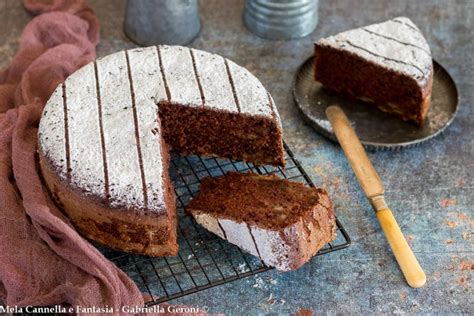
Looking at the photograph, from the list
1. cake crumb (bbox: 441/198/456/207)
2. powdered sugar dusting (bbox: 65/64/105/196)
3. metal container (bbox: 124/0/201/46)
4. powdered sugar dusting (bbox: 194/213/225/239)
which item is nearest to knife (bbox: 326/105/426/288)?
cake crumb (bbox: 441/198/456/207)

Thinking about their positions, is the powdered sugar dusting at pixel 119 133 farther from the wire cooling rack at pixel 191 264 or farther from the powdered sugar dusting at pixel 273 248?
the powdered sugar dusting at pixel 273 248

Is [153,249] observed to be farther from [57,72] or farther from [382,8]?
[382,8]

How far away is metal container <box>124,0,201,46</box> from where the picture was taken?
4.71 meters

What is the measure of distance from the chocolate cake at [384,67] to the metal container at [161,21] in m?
0.94

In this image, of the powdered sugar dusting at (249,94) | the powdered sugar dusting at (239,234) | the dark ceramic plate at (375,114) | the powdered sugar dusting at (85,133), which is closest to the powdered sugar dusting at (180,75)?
the powdered sugar dusting at (249,94)

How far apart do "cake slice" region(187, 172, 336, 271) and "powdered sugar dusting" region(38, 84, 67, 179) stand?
2.11 ft

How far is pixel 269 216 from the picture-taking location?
3377mm

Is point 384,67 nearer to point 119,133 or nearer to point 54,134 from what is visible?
point 119,133

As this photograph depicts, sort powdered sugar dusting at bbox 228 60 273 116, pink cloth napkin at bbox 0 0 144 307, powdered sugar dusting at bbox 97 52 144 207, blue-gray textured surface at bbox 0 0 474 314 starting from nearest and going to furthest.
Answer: pink cloth napkin at bbox 0 0 144 307, powdered sugar dusting at bbox 97 52 144 207, blue-gray textured surface at bbox 0 0 474 314, powdered sugar dusting at bbox 228 60 273 116

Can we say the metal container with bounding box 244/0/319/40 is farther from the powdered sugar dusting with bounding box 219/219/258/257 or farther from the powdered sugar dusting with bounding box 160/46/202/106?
the powdered sugar dusting with bounding box 219/219/258/257

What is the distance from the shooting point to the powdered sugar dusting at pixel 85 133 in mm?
3326

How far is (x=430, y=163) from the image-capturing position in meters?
4.12

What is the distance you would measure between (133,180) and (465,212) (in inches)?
67.4

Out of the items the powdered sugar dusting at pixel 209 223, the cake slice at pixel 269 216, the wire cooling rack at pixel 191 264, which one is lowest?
the wire cooling rack at pixel 191 264
